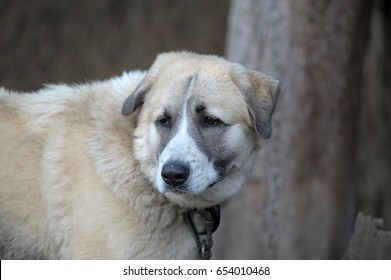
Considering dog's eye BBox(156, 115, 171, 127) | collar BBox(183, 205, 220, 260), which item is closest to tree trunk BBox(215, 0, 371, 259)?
collar BBox(183, 205, 220, 260)

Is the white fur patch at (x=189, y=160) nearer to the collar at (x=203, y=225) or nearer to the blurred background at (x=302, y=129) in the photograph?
the collar at (x=203, y=225)

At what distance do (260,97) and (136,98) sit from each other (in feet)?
2.70

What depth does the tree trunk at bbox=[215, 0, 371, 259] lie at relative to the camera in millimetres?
7023

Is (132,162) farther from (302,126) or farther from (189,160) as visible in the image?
(302,126)

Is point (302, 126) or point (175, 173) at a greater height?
point (175, 173)

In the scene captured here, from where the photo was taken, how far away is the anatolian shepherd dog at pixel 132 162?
459 cm

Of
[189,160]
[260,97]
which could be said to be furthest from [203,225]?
[260,97]

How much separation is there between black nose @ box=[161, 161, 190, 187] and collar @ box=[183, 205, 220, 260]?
0.49 metres

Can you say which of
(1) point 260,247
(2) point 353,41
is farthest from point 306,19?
(1) point 260,247

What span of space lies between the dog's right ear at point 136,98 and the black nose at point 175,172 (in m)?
0.54

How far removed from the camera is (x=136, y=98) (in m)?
4.72

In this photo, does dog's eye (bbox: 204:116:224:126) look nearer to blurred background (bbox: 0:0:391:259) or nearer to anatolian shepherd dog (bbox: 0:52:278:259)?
anatolian shepherd dog (bbox: 0:52:278:259)

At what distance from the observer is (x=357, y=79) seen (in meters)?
7.30

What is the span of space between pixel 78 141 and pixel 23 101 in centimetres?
57
